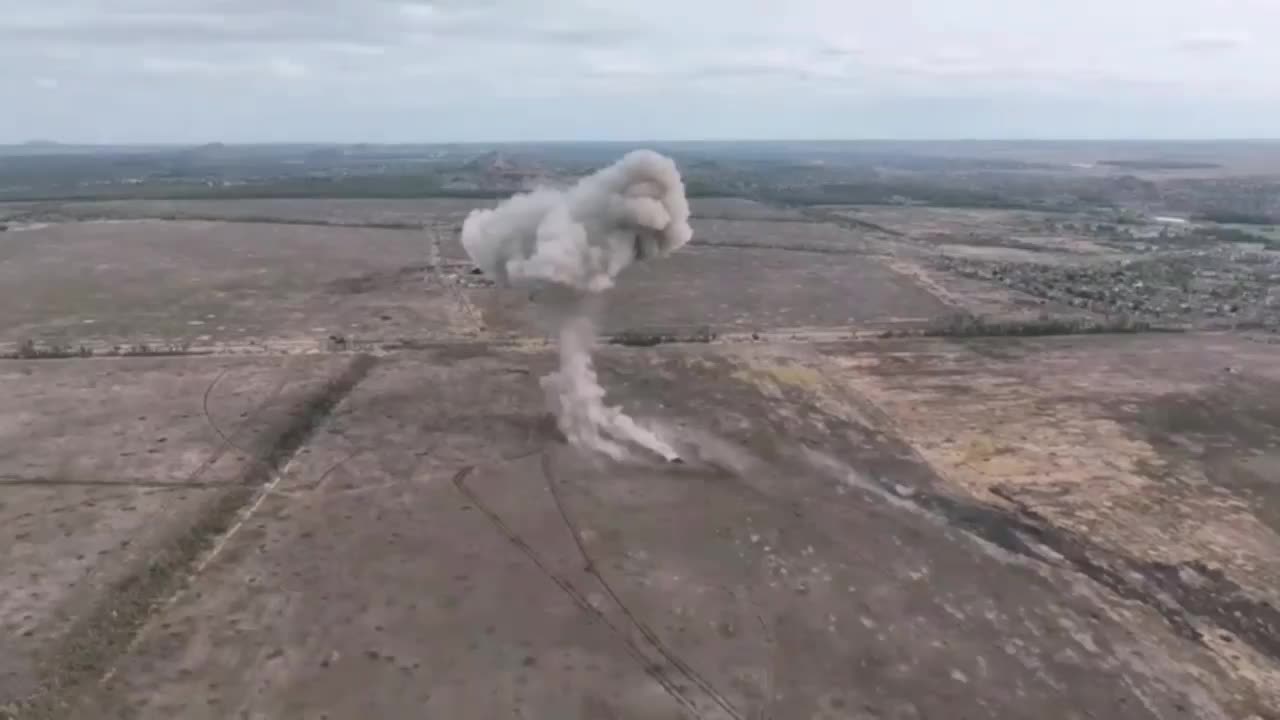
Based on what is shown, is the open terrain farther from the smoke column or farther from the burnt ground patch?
the smoke column

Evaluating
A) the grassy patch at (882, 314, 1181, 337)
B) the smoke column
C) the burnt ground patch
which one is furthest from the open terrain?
the smoke column

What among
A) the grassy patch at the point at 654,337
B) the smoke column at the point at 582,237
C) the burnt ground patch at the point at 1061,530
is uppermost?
the smoke column at the point at 582,237

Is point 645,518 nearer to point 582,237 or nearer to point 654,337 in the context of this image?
point 582,237

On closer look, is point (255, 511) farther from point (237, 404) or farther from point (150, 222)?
point (150, 222)

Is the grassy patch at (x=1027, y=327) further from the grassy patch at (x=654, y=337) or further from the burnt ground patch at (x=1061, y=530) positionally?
the burnt ground patch at (x=1061, y=530)

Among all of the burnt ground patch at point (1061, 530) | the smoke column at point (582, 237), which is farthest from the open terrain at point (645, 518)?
the smoke column at point (582, 237)
